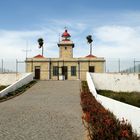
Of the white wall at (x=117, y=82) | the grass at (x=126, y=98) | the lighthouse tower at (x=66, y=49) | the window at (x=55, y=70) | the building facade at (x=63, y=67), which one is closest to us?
the grass at (x=126, y=98)

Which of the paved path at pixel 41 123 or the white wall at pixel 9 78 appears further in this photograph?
the white wall at pixel 9 78

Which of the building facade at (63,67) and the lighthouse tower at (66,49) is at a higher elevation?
the lighthouse tower at (66,49)

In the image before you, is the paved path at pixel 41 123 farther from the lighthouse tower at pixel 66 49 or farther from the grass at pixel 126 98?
the lighthouse tower at pixel 66 49

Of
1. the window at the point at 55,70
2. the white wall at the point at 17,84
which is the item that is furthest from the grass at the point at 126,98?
the window at the point at 55,70

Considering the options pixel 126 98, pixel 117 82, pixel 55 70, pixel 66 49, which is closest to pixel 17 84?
pixel 126 98

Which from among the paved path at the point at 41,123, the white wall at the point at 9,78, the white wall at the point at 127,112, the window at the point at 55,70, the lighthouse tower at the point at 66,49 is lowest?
the paved path at the point at 41,123

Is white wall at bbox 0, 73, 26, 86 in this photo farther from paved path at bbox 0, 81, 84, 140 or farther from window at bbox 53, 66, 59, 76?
paved path at bbox 0, 81, 84, 140

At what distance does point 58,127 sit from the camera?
45.1 feet

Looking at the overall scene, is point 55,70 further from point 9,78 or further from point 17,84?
point 17,84

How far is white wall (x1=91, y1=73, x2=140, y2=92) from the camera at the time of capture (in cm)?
3966

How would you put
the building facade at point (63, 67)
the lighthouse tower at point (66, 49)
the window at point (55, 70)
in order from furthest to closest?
the lighthouse tower at point (66, 49) < the window at point (55, 70) < the building facade at point (63, 67)

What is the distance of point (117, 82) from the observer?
39938 mm

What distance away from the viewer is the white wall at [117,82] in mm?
39656

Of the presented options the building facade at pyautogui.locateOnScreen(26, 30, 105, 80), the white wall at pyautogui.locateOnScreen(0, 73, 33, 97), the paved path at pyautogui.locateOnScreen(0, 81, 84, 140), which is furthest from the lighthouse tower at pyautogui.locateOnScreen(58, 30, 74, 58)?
the paved path at pyautogui.locateOnScreen(0, 81, 84, 140)
